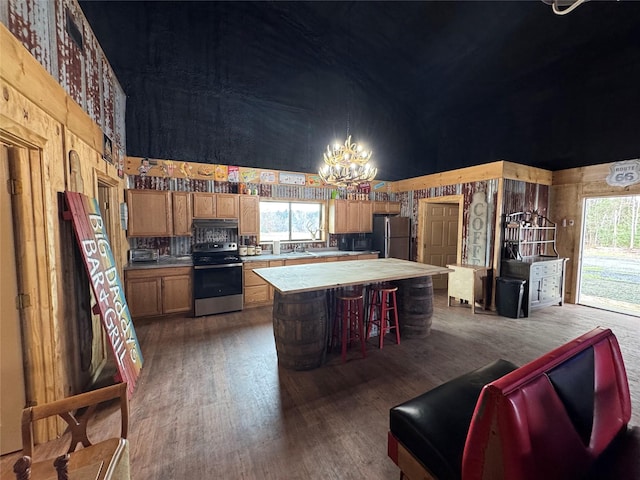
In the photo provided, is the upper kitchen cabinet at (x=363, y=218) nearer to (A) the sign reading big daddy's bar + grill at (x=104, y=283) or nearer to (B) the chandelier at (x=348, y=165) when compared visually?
(B) the chandelier at (x=348, y=165)

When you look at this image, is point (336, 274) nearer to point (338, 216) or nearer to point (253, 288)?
point (253, 288)

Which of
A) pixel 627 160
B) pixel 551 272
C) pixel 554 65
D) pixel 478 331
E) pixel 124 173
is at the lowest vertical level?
pixel 478 331

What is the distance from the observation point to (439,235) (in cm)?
598

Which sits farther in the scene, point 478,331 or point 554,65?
point 554,65

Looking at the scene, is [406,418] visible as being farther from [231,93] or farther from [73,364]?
[231,93]

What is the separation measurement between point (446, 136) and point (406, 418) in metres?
6.36

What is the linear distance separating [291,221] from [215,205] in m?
1.59

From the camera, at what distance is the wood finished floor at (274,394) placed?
65.8 inches

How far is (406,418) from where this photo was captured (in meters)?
1.42

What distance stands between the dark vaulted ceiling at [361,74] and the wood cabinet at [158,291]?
193 centimetres

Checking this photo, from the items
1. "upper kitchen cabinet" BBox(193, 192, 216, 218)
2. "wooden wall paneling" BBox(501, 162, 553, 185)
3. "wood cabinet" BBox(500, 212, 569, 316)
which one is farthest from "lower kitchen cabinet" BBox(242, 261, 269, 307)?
"wooden wall paneling" BBox(501, 162, 553, 185)

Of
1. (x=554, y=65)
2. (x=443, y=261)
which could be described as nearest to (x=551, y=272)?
(x=443, y=261)

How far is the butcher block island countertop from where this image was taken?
103 inches

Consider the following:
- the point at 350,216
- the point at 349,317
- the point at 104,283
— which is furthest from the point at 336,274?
the point at 350,216
